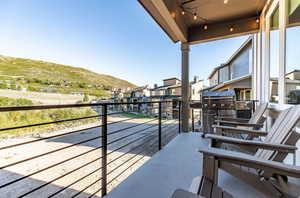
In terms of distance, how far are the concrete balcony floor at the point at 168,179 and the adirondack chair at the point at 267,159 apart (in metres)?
0.30

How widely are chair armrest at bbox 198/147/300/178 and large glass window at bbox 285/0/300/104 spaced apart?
160 centimetres

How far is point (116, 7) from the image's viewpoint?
1011 cm

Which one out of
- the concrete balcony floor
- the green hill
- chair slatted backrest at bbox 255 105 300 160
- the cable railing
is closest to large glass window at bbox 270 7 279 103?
chair slatted backrest at bbox 255 105 300 160

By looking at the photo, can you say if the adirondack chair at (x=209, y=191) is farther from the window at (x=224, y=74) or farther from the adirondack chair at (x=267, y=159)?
the window at (x=224, y=74)

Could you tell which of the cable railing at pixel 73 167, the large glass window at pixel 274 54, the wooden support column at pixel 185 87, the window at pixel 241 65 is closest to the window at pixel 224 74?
the window at pixel 241 65

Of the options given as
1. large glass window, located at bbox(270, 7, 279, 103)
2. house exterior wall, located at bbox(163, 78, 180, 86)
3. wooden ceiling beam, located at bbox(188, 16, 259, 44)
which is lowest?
large glass window, located at bbox(270, 7, 279, 103)

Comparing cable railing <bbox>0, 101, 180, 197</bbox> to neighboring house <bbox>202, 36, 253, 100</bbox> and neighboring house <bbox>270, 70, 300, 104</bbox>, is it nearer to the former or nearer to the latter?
neighboring house <bbox>270, 70, 300, 104</bbox>

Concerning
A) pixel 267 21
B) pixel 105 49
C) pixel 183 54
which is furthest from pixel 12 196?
pixel 105 49

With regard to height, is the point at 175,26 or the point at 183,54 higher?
the point at 175,26

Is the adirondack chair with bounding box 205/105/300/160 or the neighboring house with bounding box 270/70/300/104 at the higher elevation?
the neighboring house with bounding box 270/70/300/104

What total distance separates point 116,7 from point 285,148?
37.9ft

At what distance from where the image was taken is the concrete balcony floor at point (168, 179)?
1432 millimetres

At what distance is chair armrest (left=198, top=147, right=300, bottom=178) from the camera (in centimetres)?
75

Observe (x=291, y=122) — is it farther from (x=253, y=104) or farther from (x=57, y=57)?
(x=57, y=57)
